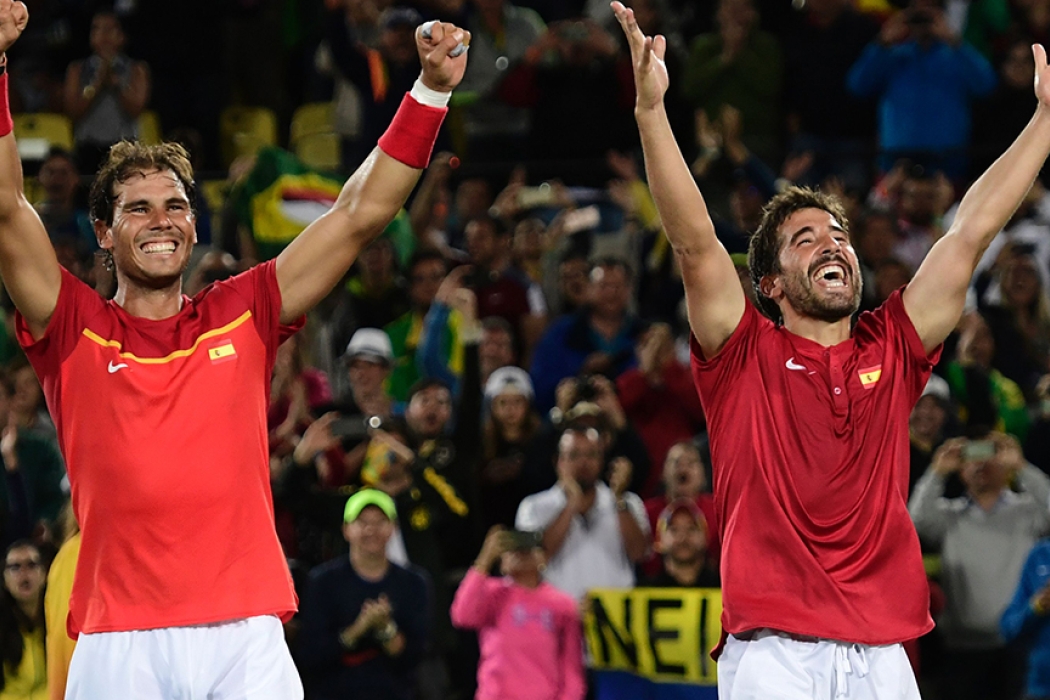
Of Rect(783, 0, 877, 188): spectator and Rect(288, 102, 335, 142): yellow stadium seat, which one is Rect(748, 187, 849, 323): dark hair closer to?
Rect(783, 0, 877, 188): spectator

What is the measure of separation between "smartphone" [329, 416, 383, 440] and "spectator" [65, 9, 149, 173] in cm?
406

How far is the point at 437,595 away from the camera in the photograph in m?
8.55

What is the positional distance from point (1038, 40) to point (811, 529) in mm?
7926

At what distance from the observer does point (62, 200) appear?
11016mm

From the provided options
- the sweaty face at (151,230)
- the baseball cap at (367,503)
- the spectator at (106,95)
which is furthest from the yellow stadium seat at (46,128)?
the sweaty face at (151,230)

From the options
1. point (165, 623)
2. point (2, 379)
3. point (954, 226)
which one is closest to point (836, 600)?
point (954, 226)

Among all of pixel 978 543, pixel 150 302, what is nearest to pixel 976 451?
pixel 978 543

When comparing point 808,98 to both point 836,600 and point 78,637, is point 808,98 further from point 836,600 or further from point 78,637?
point 78,637

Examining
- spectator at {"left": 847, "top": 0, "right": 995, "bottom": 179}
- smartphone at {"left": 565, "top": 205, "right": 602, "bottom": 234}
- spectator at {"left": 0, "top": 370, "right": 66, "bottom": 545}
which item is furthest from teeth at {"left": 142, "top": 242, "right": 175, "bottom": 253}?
spectator at {"left": 847, "top": 0, "right": 995, "bottom": 179}

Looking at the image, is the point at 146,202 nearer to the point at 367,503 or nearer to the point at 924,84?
the point at 367,503

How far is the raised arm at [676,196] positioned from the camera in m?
4.60

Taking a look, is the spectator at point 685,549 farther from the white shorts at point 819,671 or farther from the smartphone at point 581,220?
the white shorts at point 819,671

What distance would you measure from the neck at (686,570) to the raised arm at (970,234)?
10.7 feet

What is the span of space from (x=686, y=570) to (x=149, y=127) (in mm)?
6011
